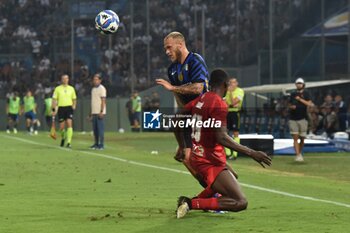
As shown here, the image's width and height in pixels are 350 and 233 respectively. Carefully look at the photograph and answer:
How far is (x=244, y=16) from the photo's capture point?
49.9 m

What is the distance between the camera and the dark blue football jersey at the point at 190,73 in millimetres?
12602

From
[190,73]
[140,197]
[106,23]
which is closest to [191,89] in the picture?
[190,73]

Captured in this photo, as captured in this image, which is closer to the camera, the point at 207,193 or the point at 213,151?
the point at 213,151

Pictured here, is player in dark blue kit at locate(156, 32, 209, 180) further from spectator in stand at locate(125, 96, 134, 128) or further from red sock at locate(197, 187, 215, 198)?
spectator in stand at locate(125, 96, 134, 128)

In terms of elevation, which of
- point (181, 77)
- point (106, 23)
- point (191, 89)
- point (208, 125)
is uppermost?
point (106, 23)

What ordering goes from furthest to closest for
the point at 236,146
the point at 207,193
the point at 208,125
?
the point at 207,193
the point at 208,125
the point at 236,146

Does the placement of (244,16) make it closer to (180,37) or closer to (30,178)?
(30,178)

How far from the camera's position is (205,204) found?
1151 centimetres

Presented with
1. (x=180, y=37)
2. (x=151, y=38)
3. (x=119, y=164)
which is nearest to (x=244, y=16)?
(x=151, y=38)

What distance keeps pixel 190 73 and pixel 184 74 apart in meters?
0.08

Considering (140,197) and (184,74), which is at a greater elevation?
(184,74)

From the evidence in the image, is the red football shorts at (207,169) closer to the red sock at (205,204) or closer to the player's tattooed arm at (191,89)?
the red sock at (205,204)

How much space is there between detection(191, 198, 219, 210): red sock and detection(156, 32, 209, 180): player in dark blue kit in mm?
809

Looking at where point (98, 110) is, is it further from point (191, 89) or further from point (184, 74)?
point (191, 89)
